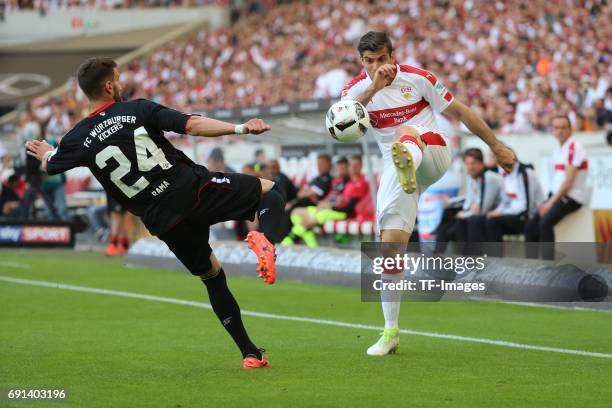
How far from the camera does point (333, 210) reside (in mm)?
18438

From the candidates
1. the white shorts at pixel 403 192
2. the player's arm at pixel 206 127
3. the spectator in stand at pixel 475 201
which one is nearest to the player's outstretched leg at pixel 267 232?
the player's arm at pixel 206 127

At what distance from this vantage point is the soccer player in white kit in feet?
28.2

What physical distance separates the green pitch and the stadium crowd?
8.68 metres

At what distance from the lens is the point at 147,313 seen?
11.7 metres

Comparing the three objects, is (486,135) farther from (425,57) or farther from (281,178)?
(425,57)

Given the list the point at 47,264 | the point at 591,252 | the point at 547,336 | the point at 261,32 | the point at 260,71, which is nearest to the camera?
the point at 547,336

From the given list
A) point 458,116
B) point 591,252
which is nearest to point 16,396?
point 458,116

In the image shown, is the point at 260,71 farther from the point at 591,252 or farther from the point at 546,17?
the point at 591,252

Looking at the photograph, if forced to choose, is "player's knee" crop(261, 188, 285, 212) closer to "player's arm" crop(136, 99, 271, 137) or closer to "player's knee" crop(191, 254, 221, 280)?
"player's knee" crop(191, 254, 221, 280)

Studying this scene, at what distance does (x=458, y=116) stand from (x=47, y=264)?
11.1 meters

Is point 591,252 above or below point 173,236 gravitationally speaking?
below

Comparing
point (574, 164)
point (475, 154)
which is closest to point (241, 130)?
point (574, 164)

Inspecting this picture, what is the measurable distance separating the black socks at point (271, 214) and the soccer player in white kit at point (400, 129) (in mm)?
1197

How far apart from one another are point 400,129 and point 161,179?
6.97 feet
